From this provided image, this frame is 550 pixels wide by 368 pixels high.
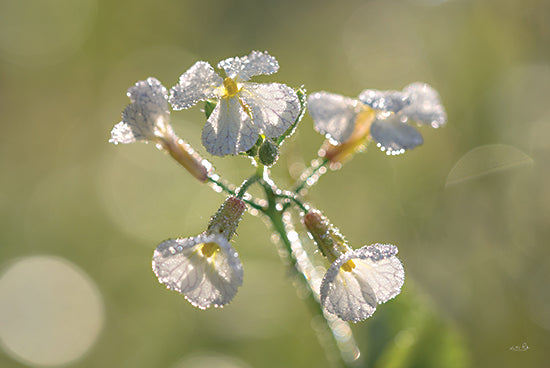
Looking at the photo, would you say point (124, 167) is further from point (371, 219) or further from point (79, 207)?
point (371, 219)

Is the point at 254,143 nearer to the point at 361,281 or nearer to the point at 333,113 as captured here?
the point at 333,113

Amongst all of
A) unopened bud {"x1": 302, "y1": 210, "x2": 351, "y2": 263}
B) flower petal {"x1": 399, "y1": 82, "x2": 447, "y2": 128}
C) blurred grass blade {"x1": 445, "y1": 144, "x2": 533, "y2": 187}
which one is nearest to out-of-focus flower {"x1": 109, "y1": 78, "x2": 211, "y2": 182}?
unopened bud {"x1": 302, "y1": 210, "x2": 351, "y2": 263}

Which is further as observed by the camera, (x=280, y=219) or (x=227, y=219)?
(x=280, y=219)

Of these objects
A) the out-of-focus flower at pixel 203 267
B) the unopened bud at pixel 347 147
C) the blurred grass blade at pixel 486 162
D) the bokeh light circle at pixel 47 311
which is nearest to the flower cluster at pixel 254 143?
the out-of-focus flower at pixel 203 267

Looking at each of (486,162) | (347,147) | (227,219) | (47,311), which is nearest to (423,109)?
(347,147)

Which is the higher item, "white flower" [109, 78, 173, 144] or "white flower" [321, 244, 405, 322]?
"white flower" [109, 78, 173, 144]

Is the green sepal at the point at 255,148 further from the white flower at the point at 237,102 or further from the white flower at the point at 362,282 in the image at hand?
the white flower at the point at 362,282

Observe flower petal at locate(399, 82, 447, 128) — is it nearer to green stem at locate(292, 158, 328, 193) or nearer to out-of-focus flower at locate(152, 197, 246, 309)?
green stem at locate(292, 158, 328, 193)

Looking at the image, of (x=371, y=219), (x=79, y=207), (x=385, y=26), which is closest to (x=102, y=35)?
(x=79, y=207)
